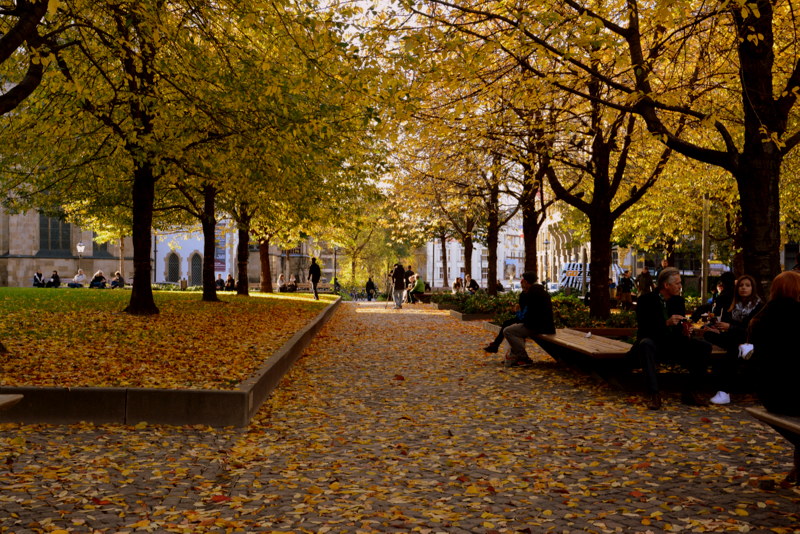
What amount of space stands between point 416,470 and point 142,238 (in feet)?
43.2

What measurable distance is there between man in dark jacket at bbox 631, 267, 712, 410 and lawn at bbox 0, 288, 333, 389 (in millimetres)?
4701

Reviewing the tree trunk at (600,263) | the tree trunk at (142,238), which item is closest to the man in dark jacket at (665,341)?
the tree trunk at (600,263)

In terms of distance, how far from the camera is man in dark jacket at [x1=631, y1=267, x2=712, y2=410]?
8.85 metres

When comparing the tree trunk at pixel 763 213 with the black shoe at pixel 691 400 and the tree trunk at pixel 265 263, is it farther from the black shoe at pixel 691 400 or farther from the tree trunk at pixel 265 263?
the tree trunk at pixel 265 263

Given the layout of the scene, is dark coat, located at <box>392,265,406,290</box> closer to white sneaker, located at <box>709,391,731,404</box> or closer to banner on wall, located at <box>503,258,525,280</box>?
white sneaker, located at <box>709,391,731,404</box>

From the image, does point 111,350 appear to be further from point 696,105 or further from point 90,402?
point 696,105

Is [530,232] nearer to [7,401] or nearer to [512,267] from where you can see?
[7,401]

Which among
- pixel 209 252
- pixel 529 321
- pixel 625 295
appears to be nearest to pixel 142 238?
pixel 209 252

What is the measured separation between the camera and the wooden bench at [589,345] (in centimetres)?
912

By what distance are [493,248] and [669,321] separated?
2213 cm

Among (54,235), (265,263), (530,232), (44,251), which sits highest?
(54,235)

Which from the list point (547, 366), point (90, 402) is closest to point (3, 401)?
point (90, 402)

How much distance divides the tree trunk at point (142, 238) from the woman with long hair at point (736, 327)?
12643 mm

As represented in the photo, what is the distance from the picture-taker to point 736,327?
376 inches
